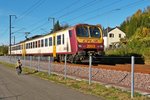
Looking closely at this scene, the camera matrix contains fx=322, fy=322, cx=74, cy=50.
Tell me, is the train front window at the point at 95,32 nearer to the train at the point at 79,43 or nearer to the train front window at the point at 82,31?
the train at the point at 79,43

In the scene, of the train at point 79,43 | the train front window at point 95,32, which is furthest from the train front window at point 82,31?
the train front window at point 95,32

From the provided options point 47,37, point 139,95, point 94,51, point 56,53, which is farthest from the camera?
point 47,37

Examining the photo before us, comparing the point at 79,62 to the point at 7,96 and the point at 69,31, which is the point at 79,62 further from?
the point at 7,96

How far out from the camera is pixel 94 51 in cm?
2536

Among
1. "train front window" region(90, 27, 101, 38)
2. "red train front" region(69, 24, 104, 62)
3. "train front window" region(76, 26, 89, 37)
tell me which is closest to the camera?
"red train front" region(69, 24, 104, 62)

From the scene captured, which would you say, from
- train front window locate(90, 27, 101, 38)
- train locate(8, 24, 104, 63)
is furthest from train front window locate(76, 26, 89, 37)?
train front window locate(90, 27, 101, 38)

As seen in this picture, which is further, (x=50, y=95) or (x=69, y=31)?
(x=69, y=31)

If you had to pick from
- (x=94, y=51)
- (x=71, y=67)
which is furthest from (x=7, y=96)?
(x=94, y=51)

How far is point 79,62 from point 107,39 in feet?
201

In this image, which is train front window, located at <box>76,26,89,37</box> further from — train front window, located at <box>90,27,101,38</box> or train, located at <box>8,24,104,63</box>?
train front window, located at <box>90,27,101,38</box>

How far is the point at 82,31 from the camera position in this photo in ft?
83.7

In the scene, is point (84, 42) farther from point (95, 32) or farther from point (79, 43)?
point (95, 32)

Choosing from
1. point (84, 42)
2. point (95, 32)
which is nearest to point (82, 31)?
point (84, 42)

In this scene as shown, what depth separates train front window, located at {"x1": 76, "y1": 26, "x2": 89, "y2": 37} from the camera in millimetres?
25156
